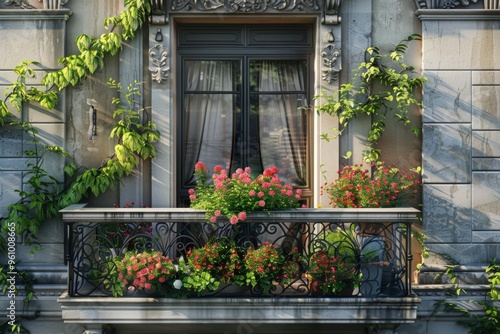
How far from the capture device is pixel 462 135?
9320 mm

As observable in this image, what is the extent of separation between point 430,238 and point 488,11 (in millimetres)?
2789

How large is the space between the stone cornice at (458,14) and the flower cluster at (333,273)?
315 centimetres

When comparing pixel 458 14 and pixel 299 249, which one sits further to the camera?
pixel 458 14

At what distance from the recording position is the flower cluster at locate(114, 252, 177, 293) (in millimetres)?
8216

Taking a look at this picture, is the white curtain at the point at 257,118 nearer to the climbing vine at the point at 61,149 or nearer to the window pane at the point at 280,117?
the window pane at the point at 280,117

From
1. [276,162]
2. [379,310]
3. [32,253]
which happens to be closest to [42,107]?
[32,253]

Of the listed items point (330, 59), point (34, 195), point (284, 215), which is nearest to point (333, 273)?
point (284, 215)

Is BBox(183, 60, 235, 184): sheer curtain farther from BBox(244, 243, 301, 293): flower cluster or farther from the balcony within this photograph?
BBox(244, 243, 301, 293): flower cluster

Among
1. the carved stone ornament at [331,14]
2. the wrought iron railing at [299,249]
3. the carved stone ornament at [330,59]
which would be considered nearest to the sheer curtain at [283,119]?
the carved stone ornament at [330,59]

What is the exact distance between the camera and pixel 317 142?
9.41 m

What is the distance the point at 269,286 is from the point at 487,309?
2.71 metres

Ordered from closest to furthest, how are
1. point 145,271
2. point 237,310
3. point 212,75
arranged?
1. point 145,271
2. point 237,310
3. point 212,75

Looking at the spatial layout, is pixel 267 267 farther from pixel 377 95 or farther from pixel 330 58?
pixel 330 58

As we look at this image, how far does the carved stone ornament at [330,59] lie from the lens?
9.29 m
